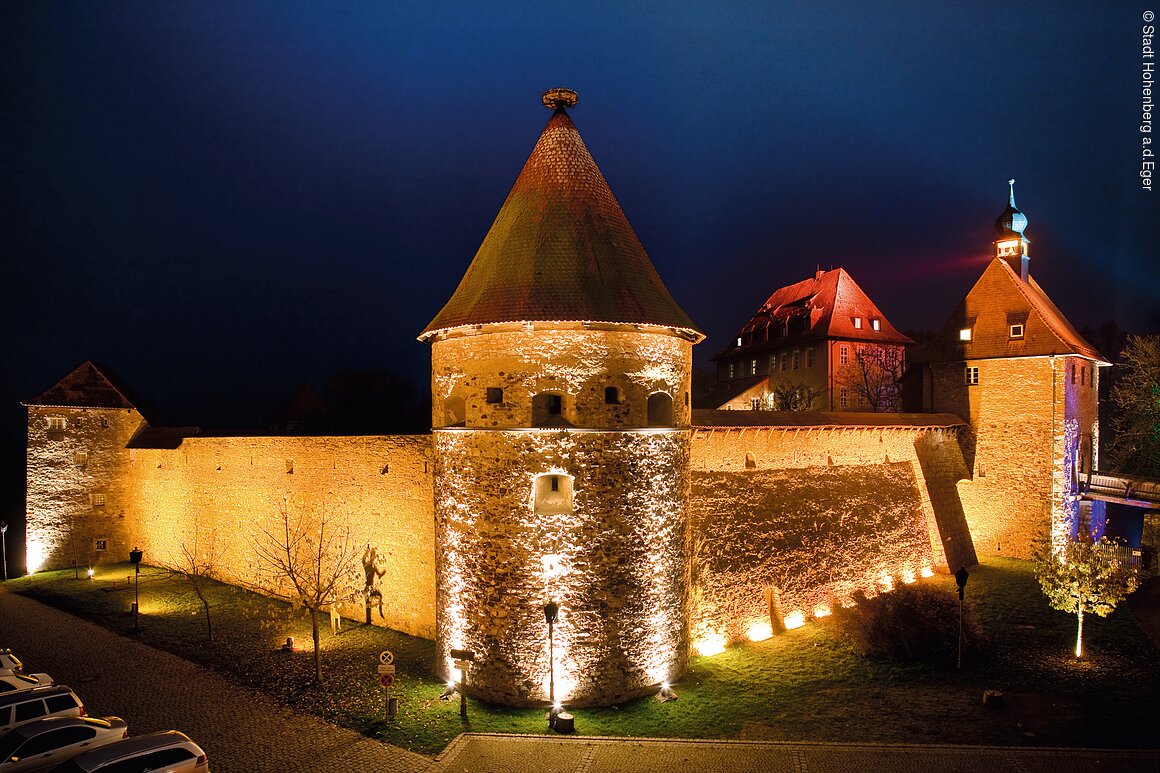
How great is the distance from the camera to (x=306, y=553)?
19500mm

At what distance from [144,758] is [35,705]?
3722 mm

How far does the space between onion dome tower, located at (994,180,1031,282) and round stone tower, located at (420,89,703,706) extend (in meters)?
18.7

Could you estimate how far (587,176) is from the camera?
46.0ft

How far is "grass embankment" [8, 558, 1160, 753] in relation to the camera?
1163cm

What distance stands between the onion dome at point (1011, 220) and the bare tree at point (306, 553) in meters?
25.5

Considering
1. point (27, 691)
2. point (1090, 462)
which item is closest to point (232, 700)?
point (27, 691)

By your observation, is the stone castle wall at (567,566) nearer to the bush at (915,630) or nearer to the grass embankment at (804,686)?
the grass embankment at (804,686)

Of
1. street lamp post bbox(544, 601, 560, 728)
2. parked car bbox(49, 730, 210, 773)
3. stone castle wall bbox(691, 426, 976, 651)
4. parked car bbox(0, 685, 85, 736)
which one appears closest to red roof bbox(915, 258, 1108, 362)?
stone castle wall bbox(691, 426, 976, 651)

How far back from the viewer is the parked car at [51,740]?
10.0 metres

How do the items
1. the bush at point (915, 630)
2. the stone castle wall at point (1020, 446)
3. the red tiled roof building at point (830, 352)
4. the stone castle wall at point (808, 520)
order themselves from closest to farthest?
the bush at point (915, 630), the stone castle wall at point (808, 520), the stone castle wall at point (1020, 446), the red tiled roof building at point (830, 352)

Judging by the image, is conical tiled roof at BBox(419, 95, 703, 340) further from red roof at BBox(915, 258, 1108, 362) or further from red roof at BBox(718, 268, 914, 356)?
red roof at BBox(718, 268, 914, 356)

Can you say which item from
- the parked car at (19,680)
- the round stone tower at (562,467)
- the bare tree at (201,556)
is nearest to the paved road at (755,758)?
the round stone tower at (562,467)

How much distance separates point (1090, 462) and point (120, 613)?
3181cm

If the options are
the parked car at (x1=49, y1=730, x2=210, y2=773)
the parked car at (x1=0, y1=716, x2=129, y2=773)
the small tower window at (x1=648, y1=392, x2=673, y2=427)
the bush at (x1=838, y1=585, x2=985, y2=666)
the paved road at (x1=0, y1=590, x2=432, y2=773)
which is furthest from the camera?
the bush at (x1=838, y1=585, x2=985, y2=666)
